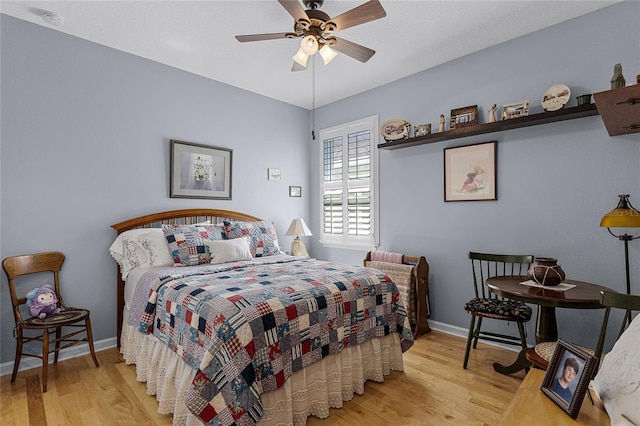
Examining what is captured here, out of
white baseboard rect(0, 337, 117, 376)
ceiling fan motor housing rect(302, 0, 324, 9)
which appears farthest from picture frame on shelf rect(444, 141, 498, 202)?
white baseboard rect(0, 337, 117, 376)

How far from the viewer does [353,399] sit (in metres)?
2.18

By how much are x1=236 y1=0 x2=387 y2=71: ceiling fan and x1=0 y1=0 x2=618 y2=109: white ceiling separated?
1.12 feet

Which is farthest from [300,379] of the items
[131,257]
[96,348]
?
[96,348]

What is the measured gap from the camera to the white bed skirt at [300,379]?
1804mm

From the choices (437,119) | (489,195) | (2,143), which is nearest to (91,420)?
(2,143)

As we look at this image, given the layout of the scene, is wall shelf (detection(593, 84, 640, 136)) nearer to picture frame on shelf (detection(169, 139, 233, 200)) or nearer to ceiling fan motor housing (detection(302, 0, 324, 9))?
ceiling fan motor housing (detection(302, 0, 324, 9))

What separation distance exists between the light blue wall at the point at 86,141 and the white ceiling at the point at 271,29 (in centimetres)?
21

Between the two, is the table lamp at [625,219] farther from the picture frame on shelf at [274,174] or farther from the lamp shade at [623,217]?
the picture frame on shelf at [274,174]

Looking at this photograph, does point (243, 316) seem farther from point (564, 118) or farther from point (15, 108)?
point (564, 118)

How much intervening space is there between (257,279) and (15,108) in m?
2.42

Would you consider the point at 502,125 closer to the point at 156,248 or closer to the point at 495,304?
the point at 495,304

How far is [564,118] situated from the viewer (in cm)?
264

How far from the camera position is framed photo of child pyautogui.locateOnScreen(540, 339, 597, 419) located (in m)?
1.02

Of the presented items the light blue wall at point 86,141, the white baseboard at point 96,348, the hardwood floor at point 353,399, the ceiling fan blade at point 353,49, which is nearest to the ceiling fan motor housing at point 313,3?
the ceiling fan blade at point 353,49
